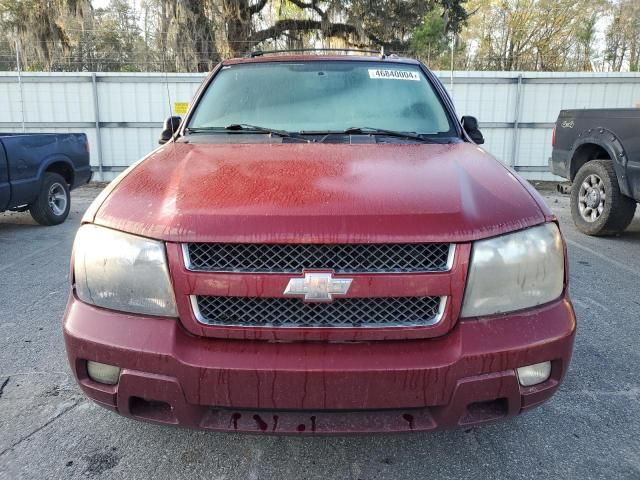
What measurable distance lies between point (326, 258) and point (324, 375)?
1.23ft

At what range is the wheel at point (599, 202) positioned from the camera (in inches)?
227

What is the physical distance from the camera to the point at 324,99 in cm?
297

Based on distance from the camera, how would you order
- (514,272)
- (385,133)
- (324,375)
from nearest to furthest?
(324,375) → (514,272) → (385,133)

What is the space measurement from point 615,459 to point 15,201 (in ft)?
21.7

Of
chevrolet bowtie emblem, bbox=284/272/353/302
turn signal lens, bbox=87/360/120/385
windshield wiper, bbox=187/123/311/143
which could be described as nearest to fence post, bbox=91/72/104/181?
windshield wiper, bbox=187/123/311/143

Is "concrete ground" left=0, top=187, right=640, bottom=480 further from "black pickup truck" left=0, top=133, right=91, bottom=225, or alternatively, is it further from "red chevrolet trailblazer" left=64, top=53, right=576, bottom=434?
"black pickup truck" left=0, top=133, right=91, bottom=225

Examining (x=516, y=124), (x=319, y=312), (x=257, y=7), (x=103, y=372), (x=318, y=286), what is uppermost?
(x=257, y=7)

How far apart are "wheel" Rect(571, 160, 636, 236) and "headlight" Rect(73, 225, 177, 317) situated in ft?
18.3

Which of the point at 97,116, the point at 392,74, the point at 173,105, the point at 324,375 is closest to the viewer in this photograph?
the point at 324,375

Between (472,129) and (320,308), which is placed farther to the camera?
(472,129)

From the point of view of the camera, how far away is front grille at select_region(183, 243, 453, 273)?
5.47 ft

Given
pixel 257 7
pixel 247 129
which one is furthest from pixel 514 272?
pixel 257 7

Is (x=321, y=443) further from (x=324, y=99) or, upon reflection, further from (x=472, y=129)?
(x=472, y=129)

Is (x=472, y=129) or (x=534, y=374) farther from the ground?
(x=472, y=129)
